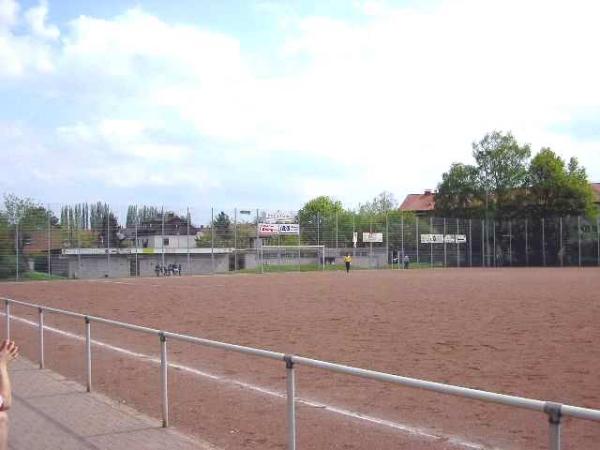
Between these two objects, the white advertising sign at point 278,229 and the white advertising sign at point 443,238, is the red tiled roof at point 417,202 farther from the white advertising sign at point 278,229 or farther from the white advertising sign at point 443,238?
the white advertising sign at point 278,229

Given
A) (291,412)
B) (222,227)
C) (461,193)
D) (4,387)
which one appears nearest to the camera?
(4,387)

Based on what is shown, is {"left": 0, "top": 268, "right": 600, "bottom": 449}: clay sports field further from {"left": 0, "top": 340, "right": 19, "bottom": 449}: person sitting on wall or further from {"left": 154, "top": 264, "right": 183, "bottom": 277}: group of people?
{"left": 154, "top": 264, "right": 183, "bottom": 277}: group of people

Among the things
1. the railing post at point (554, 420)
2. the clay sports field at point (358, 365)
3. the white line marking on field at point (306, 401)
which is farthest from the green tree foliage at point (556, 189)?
the railing post at point (554, 420)

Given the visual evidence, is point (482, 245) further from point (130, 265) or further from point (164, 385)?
point (164, 385)

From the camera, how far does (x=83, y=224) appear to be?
5441 cm

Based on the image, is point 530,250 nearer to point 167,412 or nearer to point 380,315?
point 380,315

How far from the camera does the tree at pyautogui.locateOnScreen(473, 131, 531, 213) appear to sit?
82.0 meters

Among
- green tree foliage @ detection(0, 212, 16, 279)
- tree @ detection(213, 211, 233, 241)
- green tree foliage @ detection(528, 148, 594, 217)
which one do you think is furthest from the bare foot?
green tree foliage @ detection(528, 148, 594, 217)

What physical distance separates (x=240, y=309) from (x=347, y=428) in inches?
632

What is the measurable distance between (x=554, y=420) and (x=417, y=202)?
124506 mm

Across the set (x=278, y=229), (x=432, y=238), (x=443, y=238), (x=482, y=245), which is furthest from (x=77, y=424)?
(x=482, y=245)

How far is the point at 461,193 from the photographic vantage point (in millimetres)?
84250

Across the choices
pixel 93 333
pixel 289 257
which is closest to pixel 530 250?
pixel 289 257

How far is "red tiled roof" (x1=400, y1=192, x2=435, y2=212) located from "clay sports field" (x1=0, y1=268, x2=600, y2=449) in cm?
9983
